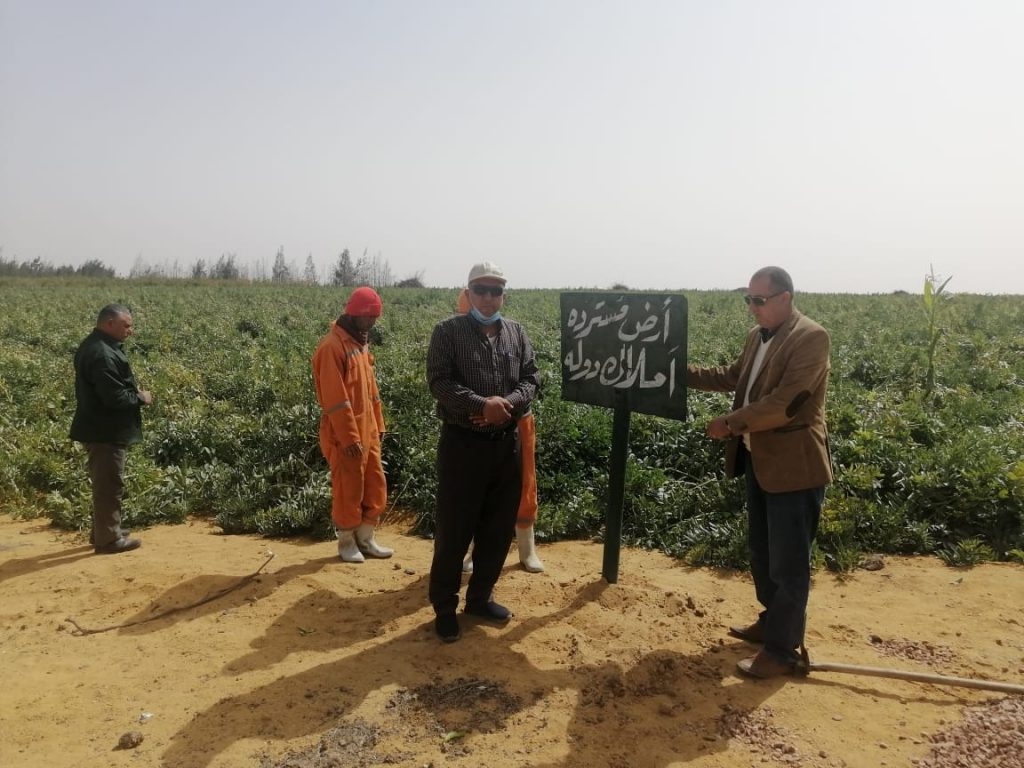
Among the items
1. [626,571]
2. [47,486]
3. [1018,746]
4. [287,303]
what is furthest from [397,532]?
[287,303]

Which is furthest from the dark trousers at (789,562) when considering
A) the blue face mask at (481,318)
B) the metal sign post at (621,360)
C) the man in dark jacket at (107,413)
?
the man in dark jacket at (107,413)

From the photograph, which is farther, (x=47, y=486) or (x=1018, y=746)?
(x=47, y=486)

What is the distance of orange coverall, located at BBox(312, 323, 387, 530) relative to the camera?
5.04 metres

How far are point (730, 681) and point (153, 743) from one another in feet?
9.04

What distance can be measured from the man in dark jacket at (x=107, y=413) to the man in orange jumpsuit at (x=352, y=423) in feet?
5.24

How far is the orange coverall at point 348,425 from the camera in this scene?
16.5ft

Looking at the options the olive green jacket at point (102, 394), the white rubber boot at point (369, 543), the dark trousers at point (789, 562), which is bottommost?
the white rubber boot at point (369, 543)

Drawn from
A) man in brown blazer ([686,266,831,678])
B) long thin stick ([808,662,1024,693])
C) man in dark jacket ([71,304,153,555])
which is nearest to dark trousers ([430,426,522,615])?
man in brown blazer ([686,266,831,678])

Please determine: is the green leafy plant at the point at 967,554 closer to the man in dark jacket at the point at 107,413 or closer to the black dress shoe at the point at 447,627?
the black dress shoe at the point at 447,627

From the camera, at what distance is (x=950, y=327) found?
15875 mm

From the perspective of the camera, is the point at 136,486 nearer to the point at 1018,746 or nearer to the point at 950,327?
the point at 1018,746

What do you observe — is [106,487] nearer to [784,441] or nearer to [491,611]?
[491,611]

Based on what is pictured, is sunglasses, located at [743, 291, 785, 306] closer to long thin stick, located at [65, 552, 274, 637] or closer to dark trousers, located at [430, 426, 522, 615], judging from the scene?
dark trousers, located at [430, 426, 522, 615]

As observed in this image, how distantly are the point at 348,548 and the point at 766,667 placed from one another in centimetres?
312
